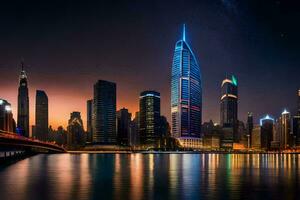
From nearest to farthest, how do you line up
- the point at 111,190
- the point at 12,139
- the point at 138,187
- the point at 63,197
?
the point at 63,197, the point at 111,190, the point at 138,187, the point at 12,139

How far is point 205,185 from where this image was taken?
5394 cm

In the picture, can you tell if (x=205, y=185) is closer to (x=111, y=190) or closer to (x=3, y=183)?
(x=111, y=190)

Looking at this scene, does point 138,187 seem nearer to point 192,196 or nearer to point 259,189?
point 192,196

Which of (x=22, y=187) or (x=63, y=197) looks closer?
(x=63, y=197)

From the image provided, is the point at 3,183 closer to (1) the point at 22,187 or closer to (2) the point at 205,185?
(1) the point at 22,187

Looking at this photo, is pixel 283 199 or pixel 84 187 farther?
pixel 84 187

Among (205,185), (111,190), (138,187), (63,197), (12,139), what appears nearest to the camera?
(63,197)

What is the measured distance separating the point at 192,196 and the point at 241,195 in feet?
16.8

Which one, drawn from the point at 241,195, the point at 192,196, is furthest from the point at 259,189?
the point at 192,196

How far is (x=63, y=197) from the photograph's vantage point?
4128cm

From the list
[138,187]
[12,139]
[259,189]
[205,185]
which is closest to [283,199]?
[259,189]

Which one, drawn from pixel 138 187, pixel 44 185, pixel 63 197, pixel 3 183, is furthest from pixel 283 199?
pixel 3 183

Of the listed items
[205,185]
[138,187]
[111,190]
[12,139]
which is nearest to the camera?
[111,190]

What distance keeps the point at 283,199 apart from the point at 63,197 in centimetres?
2209
